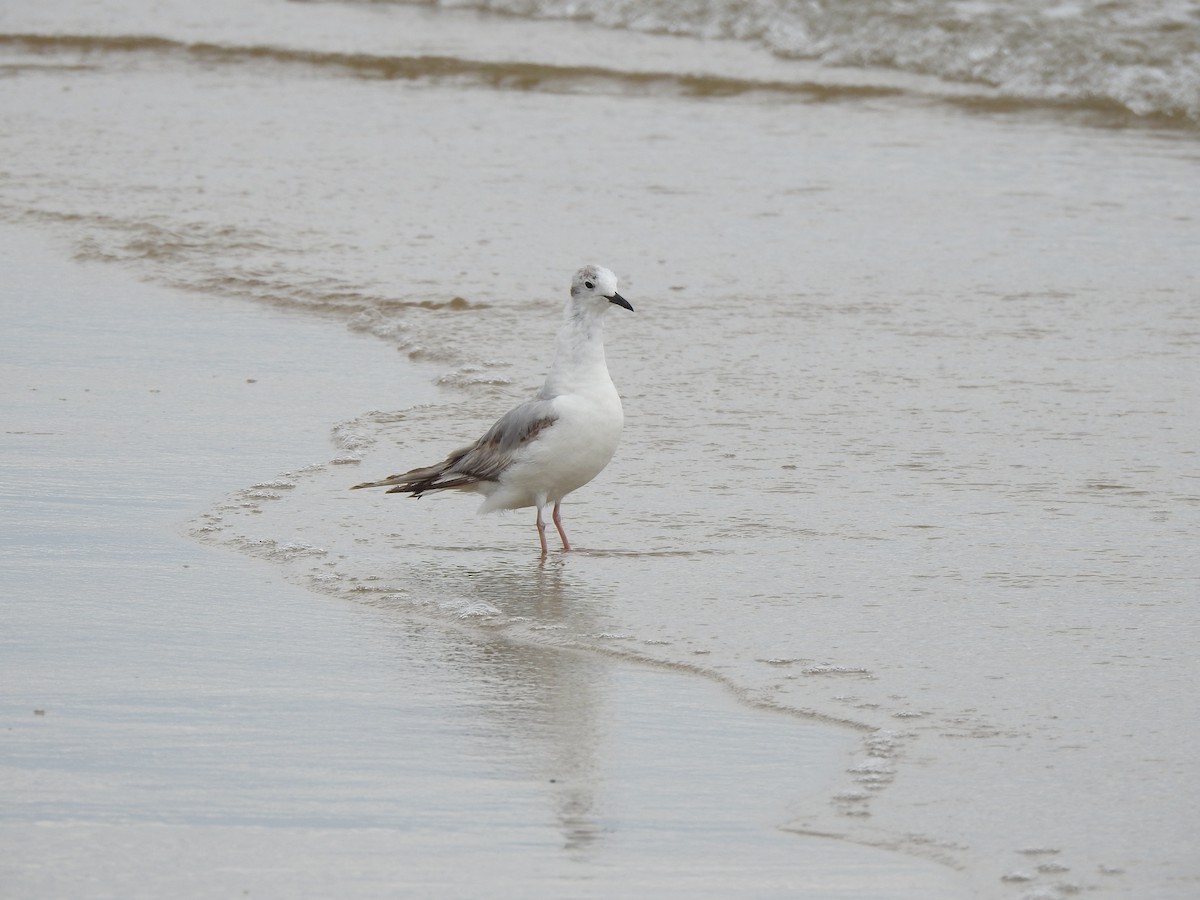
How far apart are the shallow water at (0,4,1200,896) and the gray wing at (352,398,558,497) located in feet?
0.54

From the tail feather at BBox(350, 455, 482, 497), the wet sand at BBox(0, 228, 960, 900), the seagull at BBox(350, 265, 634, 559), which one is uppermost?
the seagull at BBox(350, 265, 634, 559)

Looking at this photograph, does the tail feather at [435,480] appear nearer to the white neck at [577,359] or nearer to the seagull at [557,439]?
the seagull at [557,439]

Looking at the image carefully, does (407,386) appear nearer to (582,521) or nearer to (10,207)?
(582,521)

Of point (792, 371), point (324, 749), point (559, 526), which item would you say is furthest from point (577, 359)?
point (324, 749)

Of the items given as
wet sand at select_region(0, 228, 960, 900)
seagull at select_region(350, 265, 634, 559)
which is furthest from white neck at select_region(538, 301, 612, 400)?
wet sand at select_region(0, 228, 960, 900)

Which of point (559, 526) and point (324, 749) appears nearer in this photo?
point (324, 749)

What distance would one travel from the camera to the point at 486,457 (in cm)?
546

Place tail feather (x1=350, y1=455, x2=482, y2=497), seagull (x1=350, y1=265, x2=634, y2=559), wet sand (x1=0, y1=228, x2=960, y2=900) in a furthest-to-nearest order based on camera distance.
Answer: tail feather (x1=350, y1=455, x2=482, y2=497) < seagull (x1=350, y1=265, x2=634, y2=559) < wet sand (x1=0, y1=228, x2=960, y2=900)

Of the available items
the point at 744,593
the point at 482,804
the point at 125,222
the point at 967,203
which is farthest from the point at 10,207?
the point at 482,804

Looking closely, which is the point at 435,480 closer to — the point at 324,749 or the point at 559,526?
the point at 559,526

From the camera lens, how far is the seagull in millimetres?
5344

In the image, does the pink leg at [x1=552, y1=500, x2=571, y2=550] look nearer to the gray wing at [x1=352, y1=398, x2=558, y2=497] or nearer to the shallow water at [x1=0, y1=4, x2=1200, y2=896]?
the shallow water at [x1=0, y1=4, x2=1200, y2=896]

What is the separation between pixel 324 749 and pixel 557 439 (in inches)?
64.7

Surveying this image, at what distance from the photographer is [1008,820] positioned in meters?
3.54
